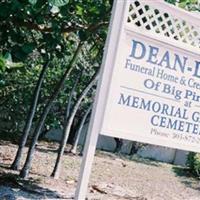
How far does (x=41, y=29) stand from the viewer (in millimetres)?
5402

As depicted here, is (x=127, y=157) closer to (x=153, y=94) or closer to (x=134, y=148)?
(x=134, y=148)

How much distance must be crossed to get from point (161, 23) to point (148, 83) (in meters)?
0.52

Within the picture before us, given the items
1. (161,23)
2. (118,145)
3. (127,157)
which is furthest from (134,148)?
(161,23)

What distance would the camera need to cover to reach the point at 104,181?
9.60 m

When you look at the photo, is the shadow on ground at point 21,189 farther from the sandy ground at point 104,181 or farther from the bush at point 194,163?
the bush at point 194,163

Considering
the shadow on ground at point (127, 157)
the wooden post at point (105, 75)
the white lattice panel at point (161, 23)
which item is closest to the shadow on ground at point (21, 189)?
the wooden post at point (105, 75)

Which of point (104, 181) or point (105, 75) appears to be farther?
point (104, 181)

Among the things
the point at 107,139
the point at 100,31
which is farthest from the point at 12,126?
the point at 100,31

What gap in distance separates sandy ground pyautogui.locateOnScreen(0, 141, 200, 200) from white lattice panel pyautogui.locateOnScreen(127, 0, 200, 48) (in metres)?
3.69

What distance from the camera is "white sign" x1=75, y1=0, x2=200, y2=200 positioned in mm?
3787

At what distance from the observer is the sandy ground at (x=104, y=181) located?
7.66m

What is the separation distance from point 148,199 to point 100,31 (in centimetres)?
382

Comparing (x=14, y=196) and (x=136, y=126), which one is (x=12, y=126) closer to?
(x=14, y=196)

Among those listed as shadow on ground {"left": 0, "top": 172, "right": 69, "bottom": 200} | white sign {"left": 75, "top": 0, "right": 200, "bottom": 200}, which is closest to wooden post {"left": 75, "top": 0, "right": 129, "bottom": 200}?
white sign {"left": 75, "top": 0, "right": 200, "bottom": 200}
